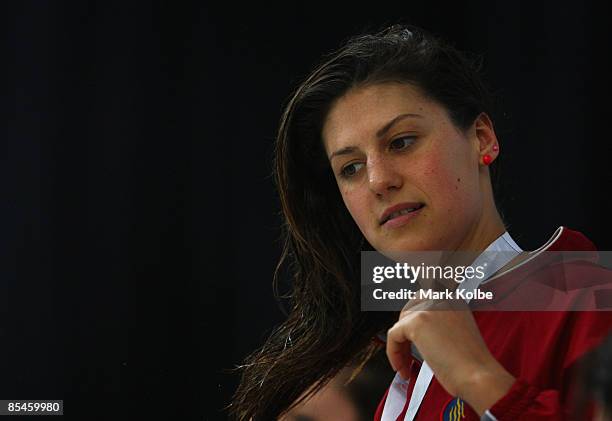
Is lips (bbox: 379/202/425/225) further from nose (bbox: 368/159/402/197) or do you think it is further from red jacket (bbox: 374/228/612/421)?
red jacket (bbox: 374/228/612/421)

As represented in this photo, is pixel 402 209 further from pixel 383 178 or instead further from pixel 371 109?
pixel 371 109

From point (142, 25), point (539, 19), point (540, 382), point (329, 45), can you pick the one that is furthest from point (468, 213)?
point (142, 25)

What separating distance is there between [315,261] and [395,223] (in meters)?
0.35

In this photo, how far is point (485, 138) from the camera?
53.4 inches

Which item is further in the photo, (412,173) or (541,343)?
(412,173)

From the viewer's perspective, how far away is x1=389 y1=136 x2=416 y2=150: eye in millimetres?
1274

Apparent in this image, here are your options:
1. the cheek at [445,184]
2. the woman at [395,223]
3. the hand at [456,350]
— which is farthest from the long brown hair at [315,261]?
the hand at [456,350]
